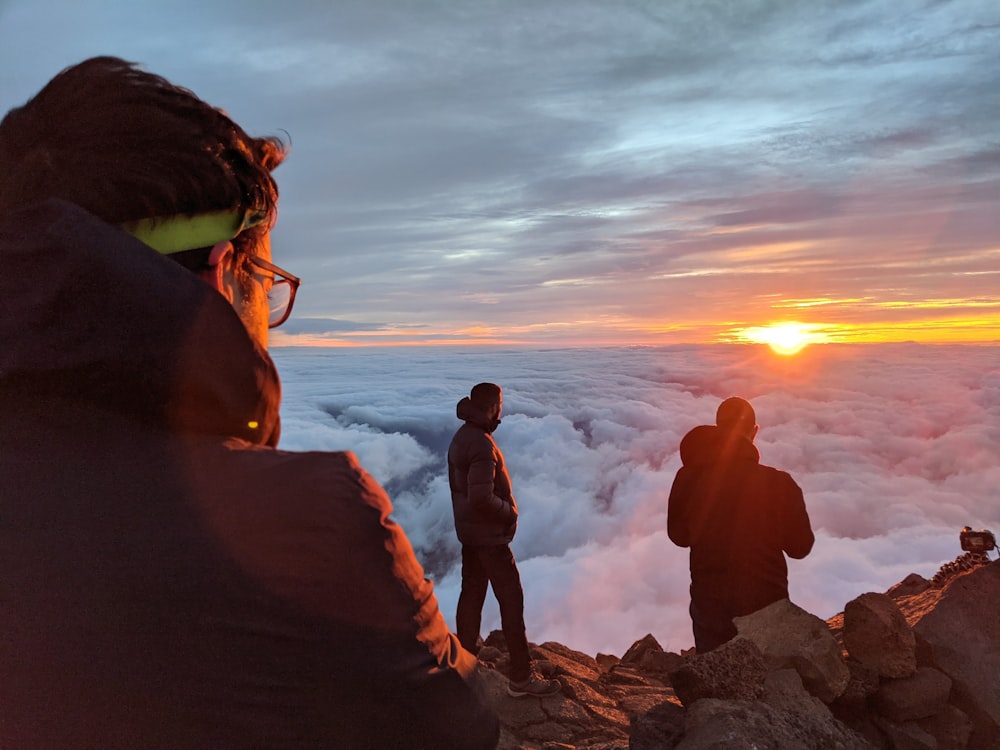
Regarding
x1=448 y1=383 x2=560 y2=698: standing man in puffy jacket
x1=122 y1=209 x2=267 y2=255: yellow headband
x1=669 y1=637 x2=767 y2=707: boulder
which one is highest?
x1=122 y1=209 x2=267 y2=255: yellow headband

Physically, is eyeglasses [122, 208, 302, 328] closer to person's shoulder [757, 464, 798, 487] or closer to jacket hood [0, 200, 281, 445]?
jacket hood [0, 200, 281, 445]

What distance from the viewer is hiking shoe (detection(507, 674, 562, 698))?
5434mm

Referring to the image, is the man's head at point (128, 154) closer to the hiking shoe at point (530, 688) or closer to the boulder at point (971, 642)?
the hiking shoe at point (530, 688)

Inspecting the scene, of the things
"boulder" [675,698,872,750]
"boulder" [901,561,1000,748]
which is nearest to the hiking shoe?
"boulder" [675,698,872,750]

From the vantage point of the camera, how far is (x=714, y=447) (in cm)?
462

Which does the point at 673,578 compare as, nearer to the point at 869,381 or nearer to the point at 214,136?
the point at 214,136

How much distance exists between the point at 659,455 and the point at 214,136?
275 ft

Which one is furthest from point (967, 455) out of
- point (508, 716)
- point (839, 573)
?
point (508, 716)

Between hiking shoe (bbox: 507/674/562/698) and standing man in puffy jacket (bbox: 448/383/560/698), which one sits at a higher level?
standing man in puffy jacket (bbox: 448/383/560/698)

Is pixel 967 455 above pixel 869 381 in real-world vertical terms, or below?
below

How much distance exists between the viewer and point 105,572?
0.80m

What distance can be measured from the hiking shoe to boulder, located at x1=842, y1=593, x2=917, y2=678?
2.17 meters

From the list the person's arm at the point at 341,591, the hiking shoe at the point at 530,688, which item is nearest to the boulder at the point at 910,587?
the hiking shoe at the point at 530,688

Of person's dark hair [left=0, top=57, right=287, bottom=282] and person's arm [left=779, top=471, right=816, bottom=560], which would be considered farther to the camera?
person's arm [left=779, top=471, right=816, bottom=560]
